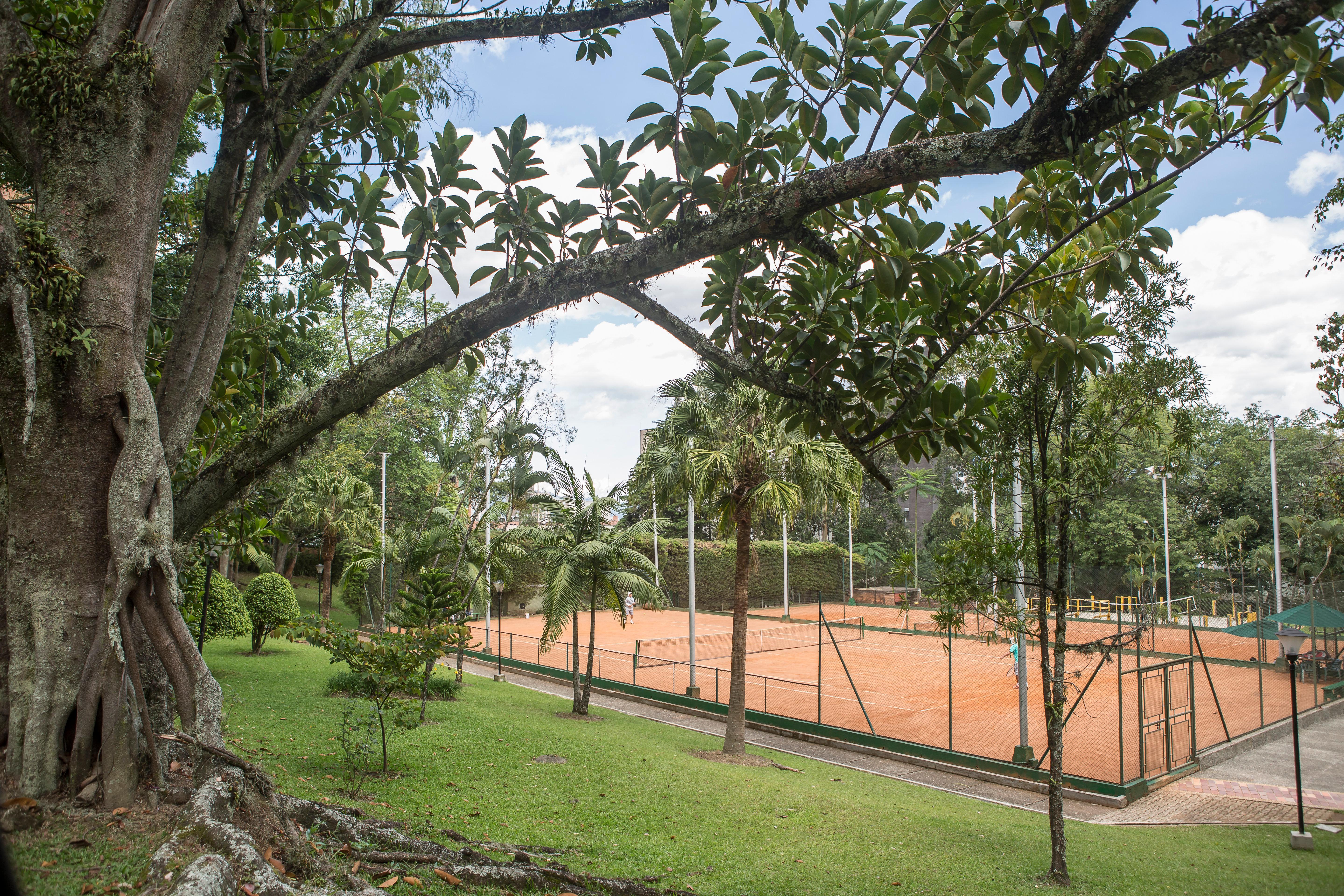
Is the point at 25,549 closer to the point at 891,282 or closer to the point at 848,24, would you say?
the point at 891,282

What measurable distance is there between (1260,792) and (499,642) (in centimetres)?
1653

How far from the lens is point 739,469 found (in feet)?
45.5

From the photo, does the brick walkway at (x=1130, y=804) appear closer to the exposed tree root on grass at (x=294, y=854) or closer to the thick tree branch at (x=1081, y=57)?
the exposed tree root on grass at (x=294, y=854)

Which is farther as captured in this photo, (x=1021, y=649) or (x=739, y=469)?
(x=739, y=469)

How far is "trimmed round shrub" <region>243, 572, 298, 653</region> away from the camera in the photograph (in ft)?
59.2

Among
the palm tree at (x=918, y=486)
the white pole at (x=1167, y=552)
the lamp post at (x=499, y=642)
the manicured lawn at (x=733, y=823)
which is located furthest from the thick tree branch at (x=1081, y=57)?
the palm tree at (x=918, y=486)

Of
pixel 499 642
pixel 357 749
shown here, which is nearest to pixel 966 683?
pixel 499 642

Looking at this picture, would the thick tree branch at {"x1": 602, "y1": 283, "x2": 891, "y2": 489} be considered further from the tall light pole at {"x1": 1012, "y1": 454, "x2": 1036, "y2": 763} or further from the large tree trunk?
the large tree trunk

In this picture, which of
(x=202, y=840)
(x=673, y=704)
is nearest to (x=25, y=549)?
(x=202, y=840)

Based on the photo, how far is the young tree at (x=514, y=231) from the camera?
10.0 feet

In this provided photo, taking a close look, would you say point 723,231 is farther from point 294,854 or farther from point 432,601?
point 432,601

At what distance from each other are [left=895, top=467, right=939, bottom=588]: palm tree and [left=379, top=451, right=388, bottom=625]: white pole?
110ft

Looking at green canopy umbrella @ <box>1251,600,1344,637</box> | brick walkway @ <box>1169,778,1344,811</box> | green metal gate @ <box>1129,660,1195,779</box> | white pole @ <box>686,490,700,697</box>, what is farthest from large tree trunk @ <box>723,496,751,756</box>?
green canopy umbrella @ <box>1251,600,1344,637</box>

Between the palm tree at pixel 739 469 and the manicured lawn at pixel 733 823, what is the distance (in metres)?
2.66
